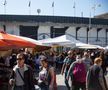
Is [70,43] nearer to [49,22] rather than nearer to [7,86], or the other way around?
[7,86]

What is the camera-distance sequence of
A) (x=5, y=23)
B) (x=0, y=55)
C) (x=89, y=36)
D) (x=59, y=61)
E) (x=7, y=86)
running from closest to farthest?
1. (x=7, y=86)
2. (x=0, y=55)
3. (x=59, y=61)
4. (x=5, y=23)
5. (x=89, y=36)

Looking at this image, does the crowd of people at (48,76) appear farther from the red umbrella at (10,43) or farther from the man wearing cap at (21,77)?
the red umbrella at (10,43)

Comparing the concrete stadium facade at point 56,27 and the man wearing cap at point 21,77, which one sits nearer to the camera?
the man wearing cap at point 21,77

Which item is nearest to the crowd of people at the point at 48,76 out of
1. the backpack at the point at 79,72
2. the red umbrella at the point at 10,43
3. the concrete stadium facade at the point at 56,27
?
the backpack at the point at 79,72

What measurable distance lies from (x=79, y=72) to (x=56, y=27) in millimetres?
58717

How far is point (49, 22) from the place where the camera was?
68500 millimetres

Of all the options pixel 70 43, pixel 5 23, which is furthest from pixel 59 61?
pixel 5 23

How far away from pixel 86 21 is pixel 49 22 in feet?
27.8

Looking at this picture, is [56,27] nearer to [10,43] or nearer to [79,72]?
[79,72]

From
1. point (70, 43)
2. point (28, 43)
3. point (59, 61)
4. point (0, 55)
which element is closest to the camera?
point (28, 43)

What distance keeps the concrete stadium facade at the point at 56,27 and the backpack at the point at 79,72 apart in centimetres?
5370

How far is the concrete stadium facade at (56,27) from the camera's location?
218 ft

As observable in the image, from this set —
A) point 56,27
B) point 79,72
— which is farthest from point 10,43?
point 56,27

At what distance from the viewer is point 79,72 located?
1116 cm
